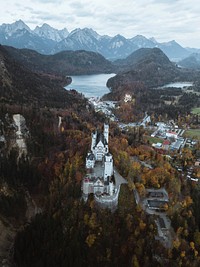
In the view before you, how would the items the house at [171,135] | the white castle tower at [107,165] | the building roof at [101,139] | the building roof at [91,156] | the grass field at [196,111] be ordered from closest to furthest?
the white castle tower at [107,165]
the building roof at [91,156]
the building roof at [101,139]
the house at [171,135]
the grass field at [196,111]

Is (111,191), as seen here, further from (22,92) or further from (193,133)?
(193,133)

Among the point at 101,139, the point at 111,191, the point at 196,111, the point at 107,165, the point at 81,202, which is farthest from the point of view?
the point at 196,111

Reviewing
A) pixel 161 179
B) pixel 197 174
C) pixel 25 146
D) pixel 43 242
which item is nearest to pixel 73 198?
pixel 43 242

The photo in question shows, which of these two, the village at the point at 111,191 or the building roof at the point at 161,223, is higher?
the village at the point at 111,191

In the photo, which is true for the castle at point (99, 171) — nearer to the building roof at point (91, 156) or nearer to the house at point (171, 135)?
the building roof at point (91, 156)

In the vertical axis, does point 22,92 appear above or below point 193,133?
above

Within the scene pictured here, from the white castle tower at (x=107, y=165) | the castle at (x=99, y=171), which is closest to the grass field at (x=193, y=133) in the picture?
the castle at (x=99, y=171)

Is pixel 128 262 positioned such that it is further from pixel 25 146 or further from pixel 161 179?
pixel 25 146

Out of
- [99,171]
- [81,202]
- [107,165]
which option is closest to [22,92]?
[99,171]

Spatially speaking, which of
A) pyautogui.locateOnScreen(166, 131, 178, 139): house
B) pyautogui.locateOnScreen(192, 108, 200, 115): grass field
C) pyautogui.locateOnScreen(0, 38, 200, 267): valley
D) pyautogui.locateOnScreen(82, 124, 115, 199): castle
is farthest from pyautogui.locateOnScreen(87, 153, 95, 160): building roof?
pyautogui.locateOnScreen(192, 108, 200, 115): grass field
